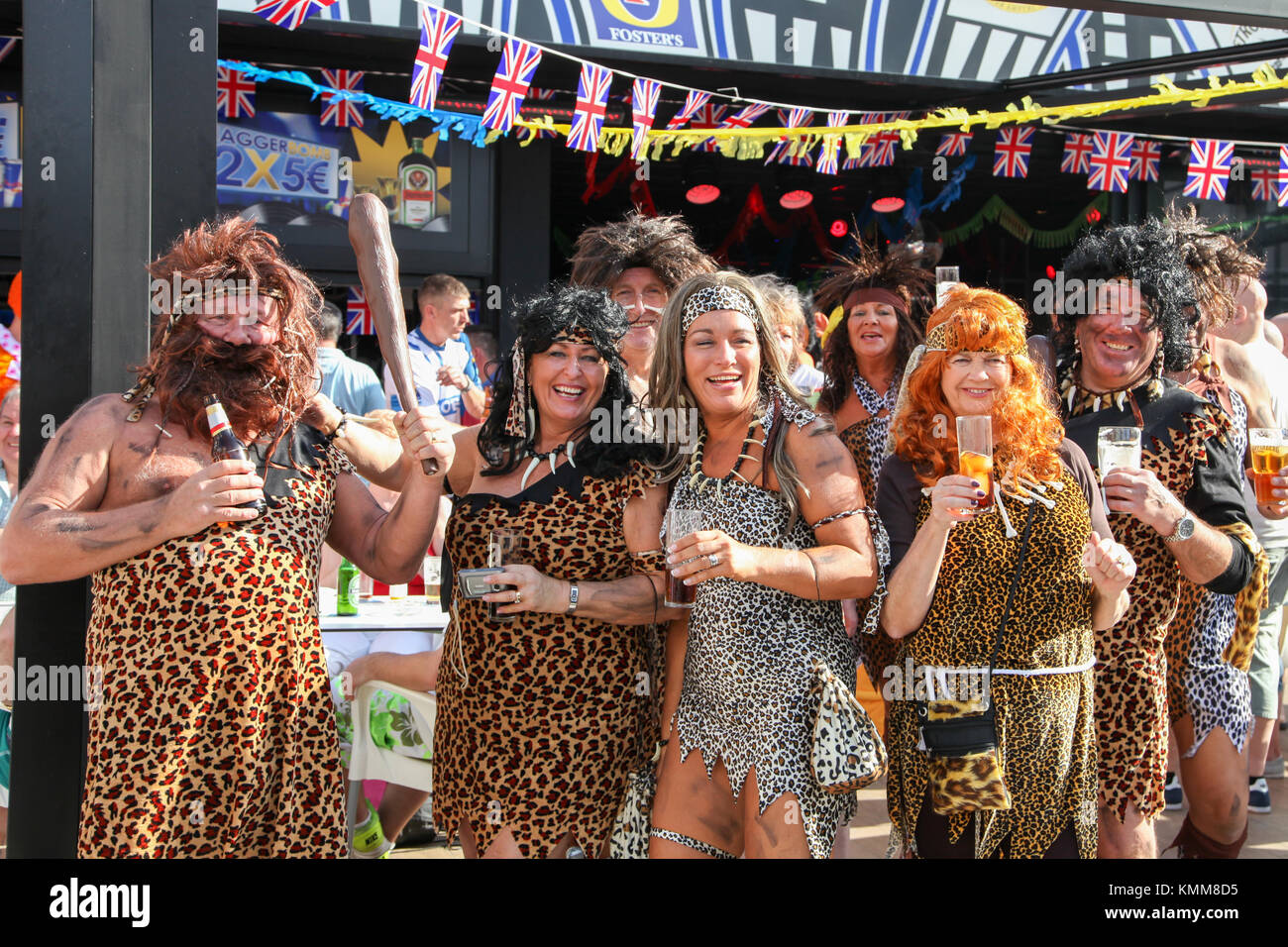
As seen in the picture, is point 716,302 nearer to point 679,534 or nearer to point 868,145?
point 679,534

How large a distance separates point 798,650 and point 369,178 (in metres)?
5.97

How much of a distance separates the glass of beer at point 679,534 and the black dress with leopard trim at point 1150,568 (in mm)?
1306

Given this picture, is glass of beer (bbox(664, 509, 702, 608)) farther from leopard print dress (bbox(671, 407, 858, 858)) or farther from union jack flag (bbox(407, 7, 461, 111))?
union jack flag (bbox(407, 7, 461, 111))

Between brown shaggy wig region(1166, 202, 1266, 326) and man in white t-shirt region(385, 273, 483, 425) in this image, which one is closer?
brown shaggy wig region(1166, 202, 1266, 326)

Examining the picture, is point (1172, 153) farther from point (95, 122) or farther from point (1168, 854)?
point (95, 122)

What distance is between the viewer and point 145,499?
254 centimetres

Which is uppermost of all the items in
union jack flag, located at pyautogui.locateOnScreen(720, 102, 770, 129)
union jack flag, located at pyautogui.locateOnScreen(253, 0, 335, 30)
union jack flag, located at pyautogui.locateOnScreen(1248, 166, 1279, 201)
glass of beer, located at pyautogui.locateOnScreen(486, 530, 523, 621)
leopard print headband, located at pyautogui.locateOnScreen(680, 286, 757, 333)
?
union jack flag, located at pyautogui.locateOnScreen(1248, 166, 1279, 201)

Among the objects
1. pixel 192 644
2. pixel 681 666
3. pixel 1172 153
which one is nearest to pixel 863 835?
pixel 681 666

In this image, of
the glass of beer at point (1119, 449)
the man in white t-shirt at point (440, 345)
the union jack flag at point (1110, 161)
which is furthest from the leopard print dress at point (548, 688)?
the union jack flag at point (1110, 161)

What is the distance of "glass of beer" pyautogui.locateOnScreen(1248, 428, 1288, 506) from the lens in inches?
132

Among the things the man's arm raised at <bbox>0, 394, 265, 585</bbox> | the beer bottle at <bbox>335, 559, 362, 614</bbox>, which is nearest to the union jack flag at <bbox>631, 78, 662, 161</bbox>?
the beer bottle at <bbox>335, 559, 362, 614</bbox>

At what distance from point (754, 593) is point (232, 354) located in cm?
135

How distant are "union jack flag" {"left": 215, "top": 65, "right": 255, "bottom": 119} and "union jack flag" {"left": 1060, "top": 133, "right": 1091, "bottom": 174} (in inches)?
237

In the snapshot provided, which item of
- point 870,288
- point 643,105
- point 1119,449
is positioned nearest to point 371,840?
point 870,288
